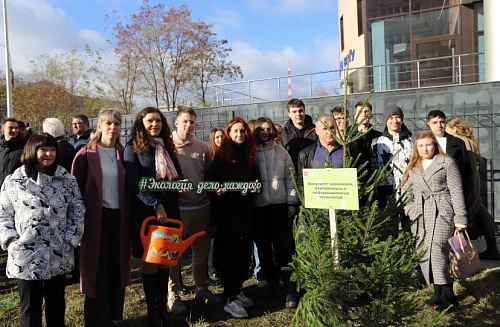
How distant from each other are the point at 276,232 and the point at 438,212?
1.68m

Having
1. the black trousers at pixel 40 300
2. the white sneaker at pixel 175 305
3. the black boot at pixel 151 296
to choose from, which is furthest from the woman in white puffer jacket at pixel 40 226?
the white sneaker at pixel 175 305

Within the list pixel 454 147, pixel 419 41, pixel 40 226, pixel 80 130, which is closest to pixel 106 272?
pixel 40 226

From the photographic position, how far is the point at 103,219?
3484 mm

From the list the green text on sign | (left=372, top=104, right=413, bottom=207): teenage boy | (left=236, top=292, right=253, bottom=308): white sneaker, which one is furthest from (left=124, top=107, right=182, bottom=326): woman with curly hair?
(left=372, top=104, right=413, bottom=207): teenage boy

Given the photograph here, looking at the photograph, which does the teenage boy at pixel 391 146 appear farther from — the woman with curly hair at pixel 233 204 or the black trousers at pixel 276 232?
the woman with curly hair at pixel 233 204

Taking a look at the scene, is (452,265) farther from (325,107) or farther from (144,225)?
(325,107)

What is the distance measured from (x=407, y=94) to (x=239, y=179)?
6.68 metres

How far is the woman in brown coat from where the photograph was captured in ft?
11.3

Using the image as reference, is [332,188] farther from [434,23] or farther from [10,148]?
[434,23]

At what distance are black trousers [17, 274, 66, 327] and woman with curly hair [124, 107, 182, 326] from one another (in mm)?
682

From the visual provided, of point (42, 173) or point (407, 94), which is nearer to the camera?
point (42, 173)

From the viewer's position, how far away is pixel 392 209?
2.81m

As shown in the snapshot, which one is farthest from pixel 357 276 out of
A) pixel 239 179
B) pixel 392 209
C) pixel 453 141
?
pixel 453 141

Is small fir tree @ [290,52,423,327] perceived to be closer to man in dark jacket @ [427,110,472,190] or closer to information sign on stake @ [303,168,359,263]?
information sign on stake @ [303,168,359,263]
